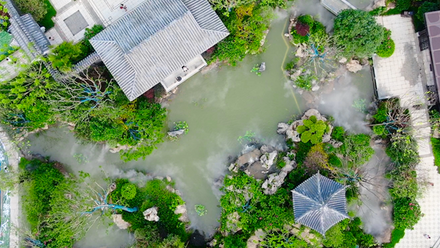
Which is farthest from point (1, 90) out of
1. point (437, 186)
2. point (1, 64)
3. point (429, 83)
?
point (437, 186)

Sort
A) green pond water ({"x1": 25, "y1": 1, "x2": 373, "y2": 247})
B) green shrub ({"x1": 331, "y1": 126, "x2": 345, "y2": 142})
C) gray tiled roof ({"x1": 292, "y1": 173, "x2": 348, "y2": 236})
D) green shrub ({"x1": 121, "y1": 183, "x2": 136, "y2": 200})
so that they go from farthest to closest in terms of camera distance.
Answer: green pond water ({"x1": 25, "y1": 1, "x2": 373, "y2": 247}), green shrub ({"x1": 331, "y1": 126, "x2": 345, "y2": 142}), green shrub ({"x1": 121, "y1": 183, "x2": 136, "y2": 200}), gray tiled roof ({"x1": 292, "y1": 173, "x2": 348, "y2": 236})

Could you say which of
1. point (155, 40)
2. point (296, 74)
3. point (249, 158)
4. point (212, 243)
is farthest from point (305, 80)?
point (212, 243)

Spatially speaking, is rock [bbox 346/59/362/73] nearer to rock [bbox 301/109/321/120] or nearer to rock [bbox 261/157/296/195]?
rock [bbox 301/109/321/120]

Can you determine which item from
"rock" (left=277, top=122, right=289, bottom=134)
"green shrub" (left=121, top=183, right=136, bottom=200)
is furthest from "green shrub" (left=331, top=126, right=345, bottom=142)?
"green shrub" (left=121, top=183, right=136, bottom=200)

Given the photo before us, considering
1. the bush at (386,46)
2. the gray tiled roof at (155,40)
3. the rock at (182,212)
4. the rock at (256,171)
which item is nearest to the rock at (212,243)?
the rock at (182,212)

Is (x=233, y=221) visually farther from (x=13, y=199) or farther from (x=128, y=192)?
(x=13, y=199)
